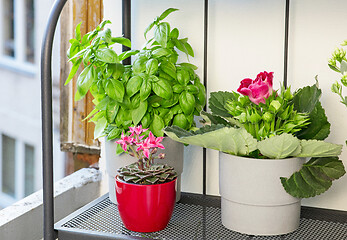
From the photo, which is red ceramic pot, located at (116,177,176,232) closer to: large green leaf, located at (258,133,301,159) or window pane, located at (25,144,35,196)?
large green leaf, located at (258,133,301,159)

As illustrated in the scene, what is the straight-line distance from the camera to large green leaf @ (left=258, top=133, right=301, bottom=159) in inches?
29.2

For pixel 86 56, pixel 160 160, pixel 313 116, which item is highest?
pixel 86 56

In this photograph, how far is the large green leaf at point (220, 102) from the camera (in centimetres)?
88

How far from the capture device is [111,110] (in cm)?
92

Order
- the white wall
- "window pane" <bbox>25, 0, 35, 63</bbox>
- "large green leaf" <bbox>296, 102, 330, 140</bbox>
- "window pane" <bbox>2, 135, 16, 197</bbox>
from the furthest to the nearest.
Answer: "window pane" <bbox>2, 135, 16, 197</bbox>, "window pane" <bbox>25, 0, 35, 63</bbox>, the white wall, "large green leaf" <bbox>296, 102, 330, 140</bbox>

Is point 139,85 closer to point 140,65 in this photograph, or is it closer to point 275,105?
point 140,65

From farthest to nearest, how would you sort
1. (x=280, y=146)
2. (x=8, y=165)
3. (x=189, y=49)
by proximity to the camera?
1. (x=8, y=165)
2. (x=189, y=49)
3. (x=280, y=146)

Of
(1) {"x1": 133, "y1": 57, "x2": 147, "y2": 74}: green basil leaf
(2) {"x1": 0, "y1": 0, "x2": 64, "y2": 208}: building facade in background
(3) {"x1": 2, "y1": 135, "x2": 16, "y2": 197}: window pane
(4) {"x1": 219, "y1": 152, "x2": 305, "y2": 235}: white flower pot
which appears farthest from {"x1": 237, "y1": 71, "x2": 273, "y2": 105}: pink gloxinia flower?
(3) {"x1": 2, "y1": 135, "x2": 16, "y2": 197}: window pane

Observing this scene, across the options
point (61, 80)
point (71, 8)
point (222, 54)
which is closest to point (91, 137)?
point (61, 80)

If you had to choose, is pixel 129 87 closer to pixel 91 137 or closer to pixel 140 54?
pixel 140 54

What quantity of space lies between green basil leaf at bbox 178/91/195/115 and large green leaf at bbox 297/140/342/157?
23 cm

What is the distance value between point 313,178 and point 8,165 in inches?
57.2

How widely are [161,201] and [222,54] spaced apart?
38 centimetres

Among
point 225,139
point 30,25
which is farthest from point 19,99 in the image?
point 225,139
